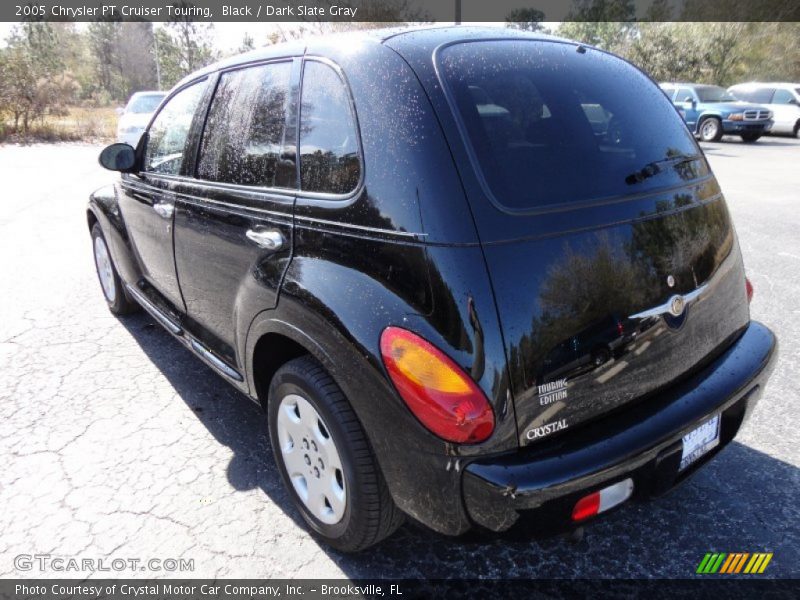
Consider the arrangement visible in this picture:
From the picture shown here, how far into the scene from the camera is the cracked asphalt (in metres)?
2.21

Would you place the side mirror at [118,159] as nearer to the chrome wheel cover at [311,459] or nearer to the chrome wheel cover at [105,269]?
the chrome wheel cover at [105,269]

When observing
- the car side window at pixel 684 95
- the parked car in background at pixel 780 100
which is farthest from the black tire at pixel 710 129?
the parked car in background at pixel 780 100

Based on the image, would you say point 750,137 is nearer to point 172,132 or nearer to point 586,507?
point 172,132

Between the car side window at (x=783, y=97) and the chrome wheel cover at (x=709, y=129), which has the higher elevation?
the car side window at (x=783, y=97)

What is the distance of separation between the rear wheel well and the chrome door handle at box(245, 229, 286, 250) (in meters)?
0.35

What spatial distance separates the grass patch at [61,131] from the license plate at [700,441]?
24.4 m

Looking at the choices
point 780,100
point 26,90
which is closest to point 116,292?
point 26,90

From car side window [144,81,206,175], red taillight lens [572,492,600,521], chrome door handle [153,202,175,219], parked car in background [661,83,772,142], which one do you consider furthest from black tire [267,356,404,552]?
parked car in background [661,83,772,142]

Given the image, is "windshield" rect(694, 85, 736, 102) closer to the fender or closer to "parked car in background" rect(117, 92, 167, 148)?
"parked car in background" rect(117, 92, 167, 148)

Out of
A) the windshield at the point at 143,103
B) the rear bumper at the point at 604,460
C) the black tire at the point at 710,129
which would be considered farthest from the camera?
the black tire at the point at 710,129

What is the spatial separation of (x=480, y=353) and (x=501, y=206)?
45cm

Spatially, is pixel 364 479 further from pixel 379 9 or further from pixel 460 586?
pixel 379 9

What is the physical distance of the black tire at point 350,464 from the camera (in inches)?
75.1

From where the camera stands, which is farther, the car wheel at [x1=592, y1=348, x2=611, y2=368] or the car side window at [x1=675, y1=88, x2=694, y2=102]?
the car side window at [x1=675, y1=88, x2=694, y2=102]
